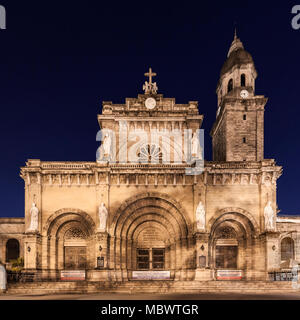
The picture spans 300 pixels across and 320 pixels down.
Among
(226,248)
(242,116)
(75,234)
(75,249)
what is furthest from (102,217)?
(242,116)

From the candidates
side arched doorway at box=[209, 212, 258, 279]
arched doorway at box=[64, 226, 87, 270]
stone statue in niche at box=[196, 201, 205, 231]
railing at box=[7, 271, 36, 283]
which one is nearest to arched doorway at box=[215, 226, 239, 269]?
side arched doorway at box=[209, 212, 258, 279]

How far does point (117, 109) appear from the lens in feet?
107

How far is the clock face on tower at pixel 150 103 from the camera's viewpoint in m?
32.3

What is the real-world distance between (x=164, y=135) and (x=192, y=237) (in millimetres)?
10613

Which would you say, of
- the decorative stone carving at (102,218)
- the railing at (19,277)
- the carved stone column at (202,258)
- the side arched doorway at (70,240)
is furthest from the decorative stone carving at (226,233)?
the railing at (19,277)

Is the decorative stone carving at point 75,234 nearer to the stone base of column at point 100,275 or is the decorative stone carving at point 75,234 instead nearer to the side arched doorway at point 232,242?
the stone base of column at point 100,275

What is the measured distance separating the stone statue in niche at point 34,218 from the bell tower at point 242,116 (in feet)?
63.1

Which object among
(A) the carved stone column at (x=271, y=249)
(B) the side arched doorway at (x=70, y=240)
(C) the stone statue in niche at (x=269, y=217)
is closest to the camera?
(A) the carved stone column at (x=271, y=249)

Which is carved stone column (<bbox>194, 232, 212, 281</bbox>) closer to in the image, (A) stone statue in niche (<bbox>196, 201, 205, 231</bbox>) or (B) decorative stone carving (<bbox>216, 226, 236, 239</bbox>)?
(A) stone statue in niche (<bbox>196, 201, 205, 231</bbox>)

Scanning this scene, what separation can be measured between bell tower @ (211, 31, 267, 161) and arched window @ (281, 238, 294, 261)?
970cm

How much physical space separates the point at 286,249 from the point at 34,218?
26052 millimetres

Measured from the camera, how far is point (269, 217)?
26766 millimetres

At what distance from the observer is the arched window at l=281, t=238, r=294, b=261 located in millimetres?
33750
